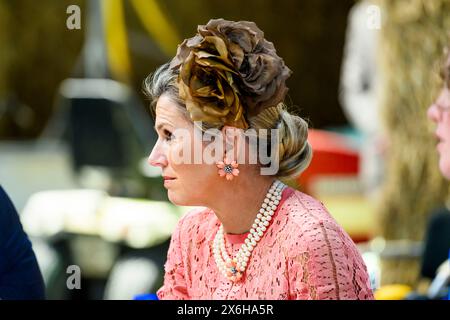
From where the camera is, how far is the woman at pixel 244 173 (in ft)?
5.89

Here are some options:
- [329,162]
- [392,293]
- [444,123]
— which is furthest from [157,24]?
[444,123]

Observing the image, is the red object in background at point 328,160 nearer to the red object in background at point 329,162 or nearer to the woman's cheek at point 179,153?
the red object in background at point 329,162

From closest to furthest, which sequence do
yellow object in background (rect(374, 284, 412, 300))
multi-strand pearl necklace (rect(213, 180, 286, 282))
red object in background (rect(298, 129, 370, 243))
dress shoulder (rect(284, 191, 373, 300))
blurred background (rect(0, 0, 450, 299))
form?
dress shoulder (rect(284, 191, 373, 300)) → multi-strand pearl necklace (rect(213, 180, 286, 282)) → yellow object in background (rect(374, 284, 412, 300)) → blurred background (rect(0, 0, 450, 299)) → red object in background (rect(298, 129, 370, 243))

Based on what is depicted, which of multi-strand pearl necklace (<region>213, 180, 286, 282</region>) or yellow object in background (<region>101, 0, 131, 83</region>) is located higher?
yellow object in background (<region>101, 0, 131, 83</region>)

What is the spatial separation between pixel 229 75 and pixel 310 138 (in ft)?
9.20

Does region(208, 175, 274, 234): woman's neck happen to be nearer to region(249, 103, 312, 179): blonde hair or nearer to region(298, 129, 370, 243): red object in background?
region(249, 103, 312, 179): blonde hair

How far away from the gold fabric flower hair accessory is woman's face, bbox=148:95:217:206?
57 mm

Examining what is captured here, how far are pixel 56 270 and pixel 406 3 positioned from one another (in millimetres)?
1863

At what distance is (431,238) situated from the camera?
334 centimetres

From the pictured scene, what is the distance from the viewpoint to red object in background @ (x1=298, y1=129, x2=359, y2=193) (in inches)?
180

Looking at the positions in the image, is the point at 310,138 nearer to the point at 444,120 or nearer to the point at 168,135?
the point at 444,120

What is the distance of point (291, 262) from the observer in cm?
180

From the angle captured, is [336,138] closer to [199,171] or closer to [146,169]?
[146,169]

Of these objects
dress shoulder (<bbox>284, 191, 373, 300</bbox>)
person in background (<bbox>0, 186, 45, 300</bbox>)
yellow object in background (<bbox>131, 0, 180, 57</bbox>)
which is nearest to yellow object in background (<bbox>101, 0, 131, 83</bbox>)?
yellow object in background (<bbox>131, 0, 180, 57</bbox>)
